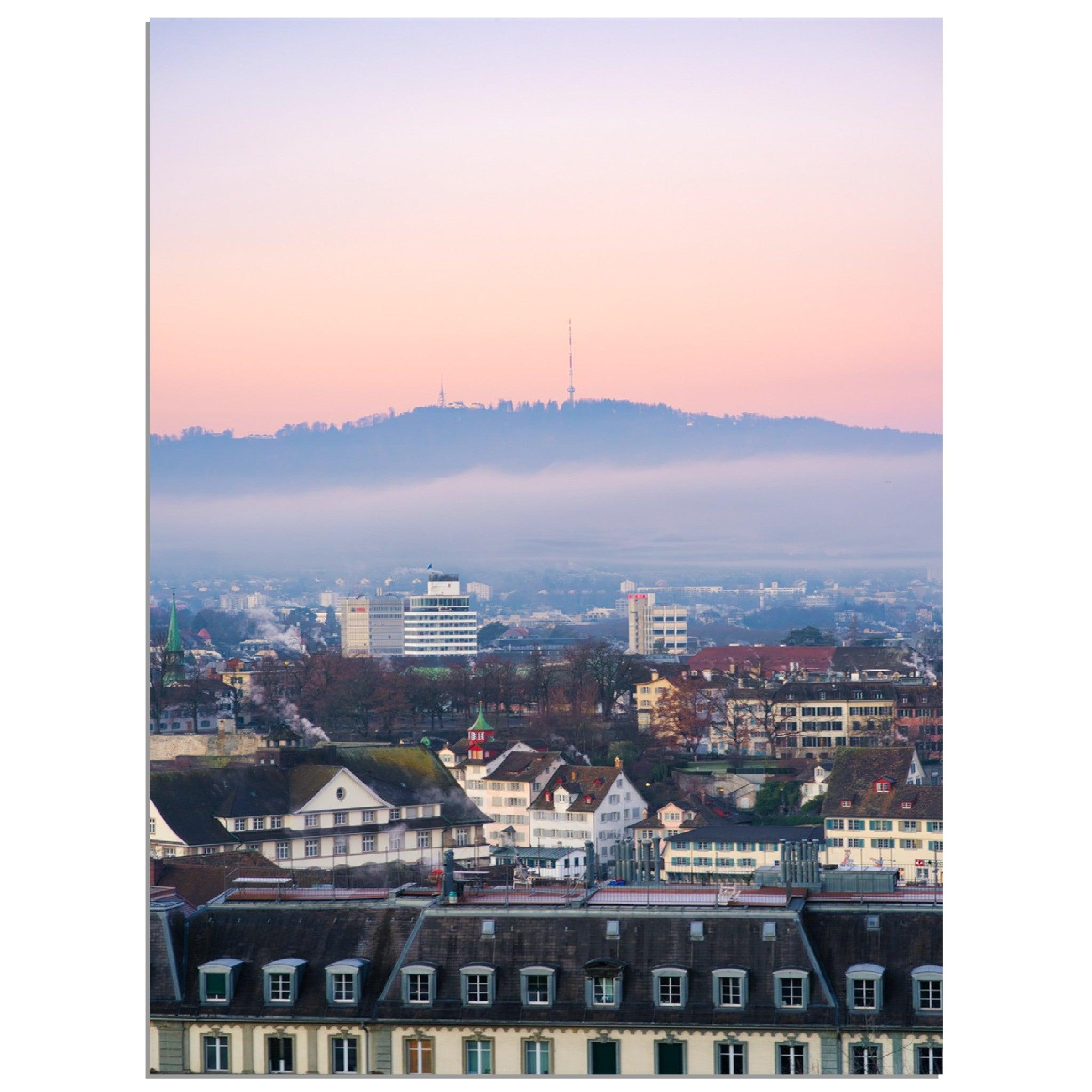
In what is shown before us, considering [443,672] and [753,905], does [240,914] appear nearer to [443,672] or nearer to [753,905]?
[753,905]

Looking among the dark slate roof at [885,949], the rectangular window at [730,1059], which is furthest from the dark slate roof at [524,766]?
the rectangular window at [730,1059]

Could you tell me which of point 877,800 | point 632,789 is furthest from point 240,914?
point 632,789

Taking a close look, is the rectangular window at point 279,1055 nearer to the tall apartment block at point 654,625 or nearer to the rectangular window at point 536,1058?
the rectangular window at point 536,1058

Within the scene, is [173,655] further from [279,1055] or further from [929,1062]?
[929,1062]

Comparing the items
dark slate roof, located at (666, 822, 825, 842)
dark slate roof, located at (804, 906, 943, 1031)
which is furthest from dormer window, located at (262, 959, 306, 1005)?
dark slate roof, located at (666, 822, 825, 842)

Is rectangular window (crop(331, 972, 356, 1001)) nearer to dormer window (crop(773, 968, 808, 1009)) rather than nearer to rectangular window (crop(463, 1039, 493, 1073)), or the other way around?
rectangular window (crop(463, 1039, 493, 1073))

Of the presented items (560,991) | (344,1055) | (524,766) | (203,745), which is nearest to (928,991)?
(560,991)
